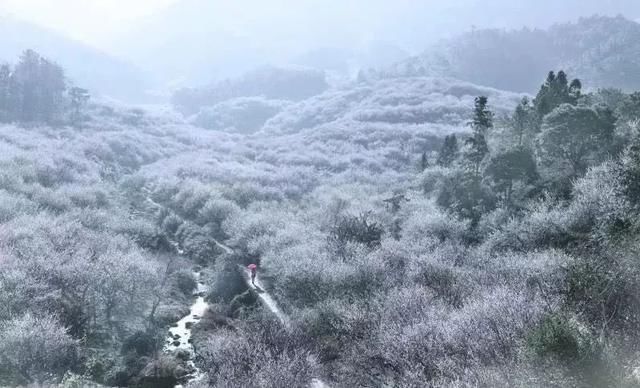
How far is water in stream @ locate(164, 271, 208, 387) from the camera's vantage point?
112 feet

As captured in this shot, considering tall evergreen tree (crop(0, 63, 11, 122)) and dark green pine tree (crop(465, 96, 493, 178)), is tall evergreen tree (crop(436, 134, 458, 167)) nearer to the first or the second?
dark green pine tree (crop(465, 96, 493, 178))

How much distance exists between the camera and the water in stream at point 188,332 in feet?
112

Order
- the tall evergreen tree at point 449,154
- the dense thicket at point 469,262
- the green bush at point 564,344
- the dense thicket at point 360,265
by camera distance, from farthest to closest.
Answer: the tall evergreen tree at point 449,154, the dense thicket at point 360,265, the dense thicket at point 469,262, the green bush at point 564,344

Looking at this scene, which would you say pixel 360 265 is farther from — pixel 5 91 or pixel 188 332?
pixel 5 91

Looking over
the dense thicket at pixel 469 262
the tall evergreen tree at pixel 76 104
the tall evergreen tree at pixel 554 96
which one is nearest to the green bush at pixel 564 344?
the dense thicket at pixel 469 262

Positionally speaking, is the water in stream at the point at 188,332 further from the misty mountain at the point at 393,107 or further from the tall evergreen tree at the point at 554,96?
the misty mountain at the point at 393,107

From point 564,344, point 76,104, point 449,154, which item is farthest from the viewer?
point 76,104

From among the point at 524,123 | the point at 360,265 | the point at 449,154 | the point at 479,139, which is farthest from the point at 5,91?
the point at 524,123

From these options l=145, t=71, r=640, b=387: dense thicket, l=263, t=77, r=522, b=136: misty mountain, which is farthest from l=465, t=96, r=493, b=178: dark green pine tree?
l=263, t=77, r=522, b=136: misty mountain

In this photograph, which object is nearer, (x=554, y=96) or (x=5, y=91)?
(x=554, y=96)

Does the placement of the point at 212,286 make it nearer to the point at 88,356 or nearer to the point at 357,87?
the point at 88,356

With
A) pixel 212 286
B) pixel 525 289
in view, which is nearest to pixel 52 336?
pixel 212 286

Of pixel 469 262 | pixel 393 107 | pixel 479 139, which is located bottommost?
pixel 469 262

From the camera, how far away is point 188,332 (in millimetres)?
39281
